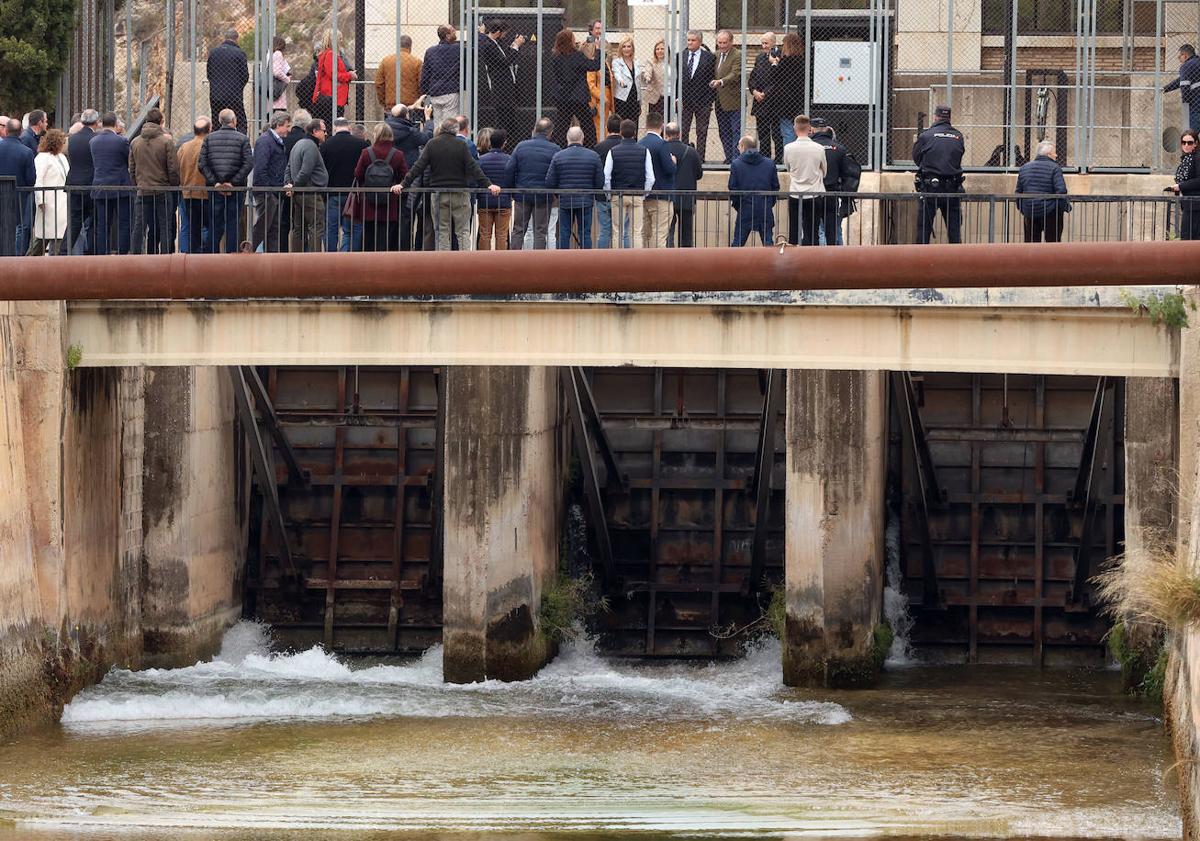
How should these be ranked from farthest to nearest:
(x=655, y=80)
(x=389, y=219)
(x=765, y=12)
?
(x=765, y=12), (x=655, y=80), (x=389, y=219)

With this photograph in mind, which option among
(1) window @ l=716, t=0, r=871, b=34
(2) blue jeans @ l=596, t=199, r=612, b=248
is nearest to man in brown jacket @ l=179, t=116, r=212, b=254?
(2) blue jeans @ l=596, t=199, r=612, b=248

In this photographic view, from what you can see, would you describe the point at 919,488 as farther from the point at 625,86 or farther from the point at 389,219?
the point at 389,219

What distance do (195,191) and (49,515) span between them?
3.50 m

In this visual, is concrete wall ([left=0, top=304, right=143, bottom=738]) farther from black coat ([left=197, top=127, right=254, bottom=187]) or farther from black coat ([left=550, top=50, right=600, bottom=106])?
black coat ([left=550, top=50, right=600, bottom=106])

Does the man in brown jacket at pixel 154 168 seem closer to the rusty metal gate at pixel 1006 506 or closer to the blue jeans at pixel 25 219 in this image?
the blue jeans at pixel 25 219

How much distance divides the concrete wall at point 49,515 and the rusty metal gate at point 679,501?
5.99 m

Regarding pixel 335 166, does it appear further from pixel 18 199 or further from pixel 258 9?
pixel 258 9

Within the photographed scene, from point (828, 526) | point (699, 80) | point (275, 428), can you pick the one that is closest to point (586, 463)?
point (828, 526)

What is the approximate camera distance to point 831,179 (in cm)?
2206

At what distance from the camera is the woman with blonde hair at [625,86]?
994 inches

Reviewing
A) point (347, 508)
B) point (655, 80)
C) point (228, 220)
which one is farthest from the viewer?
point (347, 508)

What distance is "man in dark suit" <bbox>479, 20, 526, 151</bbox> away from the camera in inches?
1017

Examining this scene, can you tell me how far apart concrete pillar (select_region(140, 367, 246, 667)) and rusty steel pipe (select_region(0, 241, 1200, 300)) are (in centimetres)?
1331

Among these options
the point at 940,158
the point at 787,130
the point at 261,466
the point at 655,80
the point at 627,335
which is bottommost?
the point at 261,466
